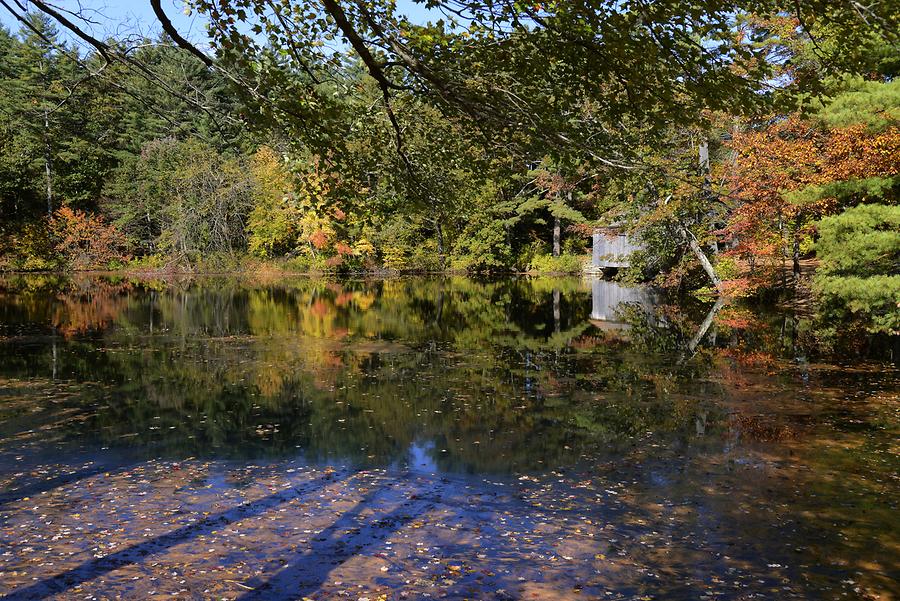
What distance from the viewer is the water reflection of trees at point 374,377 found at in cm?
948

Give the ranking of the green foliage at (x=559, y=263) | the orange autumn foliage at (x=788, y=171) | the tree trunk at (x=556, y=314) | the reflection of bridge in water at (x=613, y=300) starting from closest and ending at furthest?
the orange autumn foliage at (x=788, y=171)
the tree trunk at (x=556, y=314)
the reflection of bridge in water at (x=613, y=300)
the green foliage at (x=559, y=263)

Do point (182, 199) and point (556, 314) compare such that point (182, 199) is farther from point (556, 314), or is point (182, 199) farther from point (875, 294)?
point (875, 294)

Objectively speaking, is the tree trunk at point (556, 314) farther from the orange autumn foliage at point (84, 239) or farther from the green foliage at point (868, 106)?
the orange autumn foliage at point (84, 239)

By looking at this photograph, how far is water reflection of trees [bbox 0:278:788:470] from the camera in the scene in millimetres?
9484

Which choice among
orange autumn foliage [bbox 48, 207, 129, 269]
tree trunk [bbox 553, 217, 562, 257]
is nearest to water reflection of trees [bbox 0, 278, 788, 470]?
tree trunk [bbox 553, 217, 562, 257]

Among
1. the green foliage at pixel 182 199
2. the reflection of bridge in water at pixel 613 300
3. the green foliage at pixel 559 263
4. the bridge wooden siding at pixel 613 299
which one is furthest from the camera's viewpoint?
the green foliage at pixel 559 263

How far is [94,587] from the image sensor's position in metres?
5.25

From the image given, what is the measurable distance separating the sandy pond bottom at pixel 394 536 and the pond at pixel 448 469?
0.03m

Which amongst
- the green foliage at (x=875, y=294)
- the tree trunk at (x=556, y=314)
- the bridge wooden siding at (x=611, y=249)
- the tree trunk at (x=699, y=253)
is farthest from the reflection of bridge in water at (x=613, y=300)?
the green foliage at (x=875, y=294)

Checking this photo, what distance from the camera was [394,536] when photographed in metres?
6.27

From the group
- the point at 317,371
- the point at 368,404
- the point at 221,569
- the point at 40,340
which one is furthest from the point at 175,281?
the point at 221,569

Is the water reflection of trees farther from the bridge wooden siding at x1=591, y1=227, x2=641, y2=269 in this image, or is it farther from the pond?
the bridge wooden siding at x1=591, y1=227, x2=641, y2=269

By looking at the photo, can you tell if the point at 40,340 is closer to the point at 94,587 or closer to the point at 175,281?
the point at 94,587

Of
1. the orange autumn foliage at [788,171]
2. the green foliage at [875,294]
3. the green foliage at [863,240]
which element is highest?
the orange autumn foliage at [788,171]
